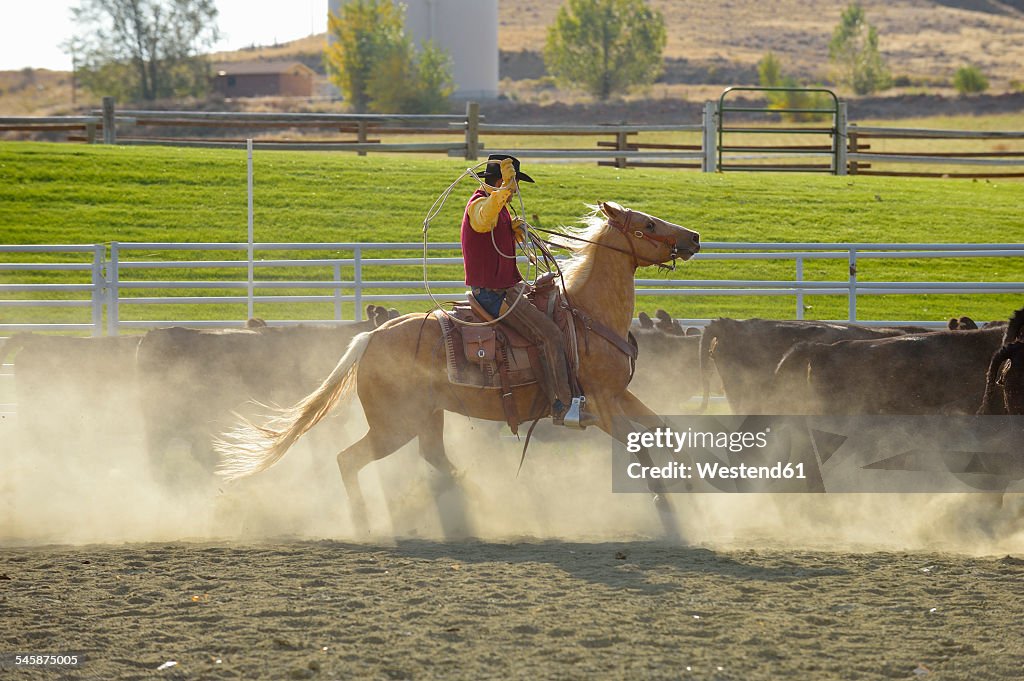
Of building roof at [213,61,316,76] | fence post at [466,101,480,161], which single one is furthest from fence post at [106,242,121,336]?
building roof at [213,61,316,76]

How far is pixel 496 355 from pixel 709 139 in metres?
16.9

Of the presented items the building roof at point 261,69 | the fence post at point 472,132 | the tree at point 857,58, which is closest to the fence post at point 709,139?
the fence post at point 472,132

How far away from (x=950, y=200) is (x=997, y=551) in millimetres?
16556

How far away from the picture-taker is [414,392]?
25.5ft

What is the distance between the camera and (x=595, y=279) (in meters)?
8.07

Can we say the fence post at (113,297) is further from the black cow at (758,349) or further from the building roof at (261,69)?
the building roof at (261,69)

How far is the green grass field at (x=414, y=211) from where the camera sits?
17625mm

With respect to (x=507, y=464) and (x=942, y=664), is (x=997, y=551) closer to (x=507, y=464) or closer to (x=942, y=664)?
(x=942, y=664)

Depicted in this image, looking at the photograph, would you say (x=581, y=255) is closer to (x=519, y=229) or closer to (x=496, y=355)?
(x=519, y=229)

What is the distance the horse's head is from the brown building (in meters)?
87.4

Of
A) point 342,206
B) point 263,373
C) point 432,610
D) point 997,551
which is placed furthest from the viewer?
point 342,206

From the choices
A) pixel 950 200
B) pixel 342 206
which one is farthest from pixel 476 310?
pixel 950 200

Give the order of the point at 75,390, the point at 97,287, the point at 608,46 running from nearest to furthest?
1. the point at 75,390
2. the point at 97,287
3. the point at 608,46
